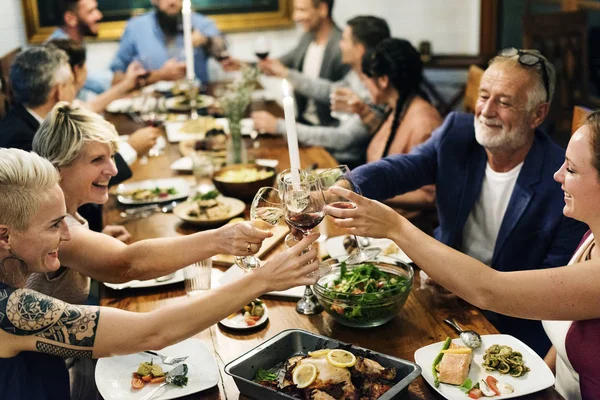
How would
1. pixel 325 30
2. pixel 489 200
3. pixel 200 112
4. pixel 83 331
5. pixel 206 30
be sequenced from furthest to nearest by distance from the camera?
pixel 206 30, pixel 325 30, pixel 200 112, pixel 489 200, pixel 83 331

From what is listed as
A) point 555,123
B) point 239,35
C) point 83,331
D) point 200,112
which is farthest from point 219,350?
point 239,35

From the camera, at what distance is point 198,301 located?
5.49 ft

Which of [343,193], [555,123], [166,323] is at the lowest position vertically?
[555,123]

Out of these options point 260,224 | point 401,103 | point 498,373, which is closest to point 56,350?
point 260,224

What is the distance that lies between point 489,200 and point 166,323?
1415 mm

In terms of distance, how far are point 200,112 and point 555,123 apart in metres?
2.49

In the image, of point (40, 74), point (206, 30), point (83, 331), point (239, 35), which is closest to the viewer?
point (83, 331)

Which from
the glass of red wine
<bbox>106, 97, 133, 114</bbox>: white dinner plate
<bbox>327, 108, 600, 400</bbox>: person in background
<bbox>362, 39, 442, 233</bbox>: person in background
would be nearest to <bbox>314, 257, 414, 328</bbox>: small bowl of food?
<bbox>327, 108, 600, 400</bbox>: person in background

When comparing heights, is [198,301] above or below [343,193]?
below

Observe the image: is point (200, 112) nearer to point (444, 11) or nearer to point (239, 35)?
point (239, 35)

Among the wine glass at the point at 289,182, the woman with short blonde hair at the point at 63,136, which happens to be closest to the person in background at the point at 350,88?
the woman with short blonde hair at the point at 63,136

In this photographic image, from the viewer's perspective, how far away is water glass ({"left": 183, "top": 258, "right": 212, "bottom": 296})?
6.93 ft

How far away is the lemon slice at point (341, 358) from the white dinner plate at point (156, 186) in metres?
1.50

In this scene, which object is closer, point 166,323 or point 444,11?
point 166,323
